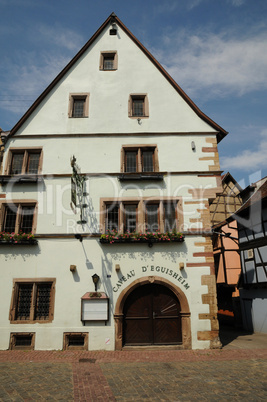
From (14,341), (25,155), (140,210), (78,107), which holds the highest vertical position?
(78,107)

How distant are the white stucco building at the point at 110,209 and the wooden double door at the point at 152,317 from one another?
0.04 meters

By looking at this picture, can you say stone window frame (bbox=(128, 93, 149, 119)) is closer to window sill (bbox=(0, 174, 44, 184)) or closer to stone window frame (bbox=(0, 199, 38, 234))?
window sill (bbox=(0, 174, 44, 184))

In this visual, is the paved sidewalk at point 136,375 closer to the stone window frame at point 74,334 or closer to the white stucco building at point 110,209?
the stone window frame at point 74,334

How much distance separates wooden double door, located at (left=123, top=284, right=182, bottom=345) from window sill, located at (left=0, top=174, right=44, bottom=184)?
6.51 m

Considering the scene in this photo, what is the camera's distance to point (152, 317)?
1145cm

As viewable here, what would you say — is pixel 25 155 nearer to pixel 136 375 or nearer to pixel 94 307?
pixel 94 307

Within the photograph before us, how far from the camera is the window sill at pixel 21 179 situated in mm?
12812

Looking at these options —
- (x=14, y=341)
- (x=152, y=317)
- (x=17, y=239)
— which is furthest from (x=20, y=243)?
(x=152, y=317)

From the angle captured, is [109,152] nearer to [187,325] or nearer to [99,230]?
[99,230]

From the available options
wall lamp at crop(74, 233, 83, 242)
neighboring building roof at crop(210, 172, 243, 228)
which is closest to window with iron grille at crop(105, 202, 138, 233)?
wall lamp at crop(74, 233, 83, 242)

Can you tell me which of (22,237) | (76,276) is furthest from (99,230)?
(22,237)

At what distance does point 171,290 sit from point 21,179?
26.6 ft

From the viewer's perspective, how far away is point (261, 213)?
1542 centimetres

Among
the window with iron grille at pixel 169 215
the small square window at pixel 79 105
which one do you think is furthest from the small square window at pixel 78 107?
the window with iron grille at pixel 169 215
